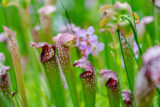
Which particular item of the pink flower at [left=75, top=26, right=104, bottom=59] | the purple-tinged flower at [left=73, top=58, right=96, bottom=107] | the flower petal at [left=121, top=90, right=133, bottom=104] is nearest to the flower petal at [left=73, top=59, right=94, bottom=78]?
the purple-tinged flower at [left=73, top=58, right=96, bottom=107]

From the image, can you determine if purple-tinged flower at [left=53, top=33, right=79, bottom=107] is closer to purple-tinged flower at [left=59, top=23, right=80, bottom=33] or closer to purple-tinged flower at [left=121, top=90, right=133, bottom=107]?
purple-tinged flower at [left=121, top=90, right=133, bottom=107]

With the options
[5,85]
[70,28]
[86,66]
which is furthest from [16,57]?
[70,28]

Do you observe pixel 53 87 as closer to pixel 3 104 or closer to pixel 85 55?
pixel 3 104

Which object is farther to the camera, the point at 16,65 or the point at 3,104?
the point at 16,65

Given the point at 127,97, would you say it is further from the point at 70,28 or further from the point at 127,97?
the point at 70,28

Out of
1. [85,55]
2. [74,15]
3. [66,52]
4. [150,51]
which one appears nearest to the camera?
[150,51]

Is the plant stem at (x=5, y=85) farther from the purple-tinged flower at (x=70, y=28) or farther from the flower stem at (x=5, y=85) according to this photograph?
the purple-tinged flower at (x=70, y=28)

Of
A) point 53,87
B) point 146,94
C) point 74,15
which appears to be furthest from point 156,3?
point 74,15
